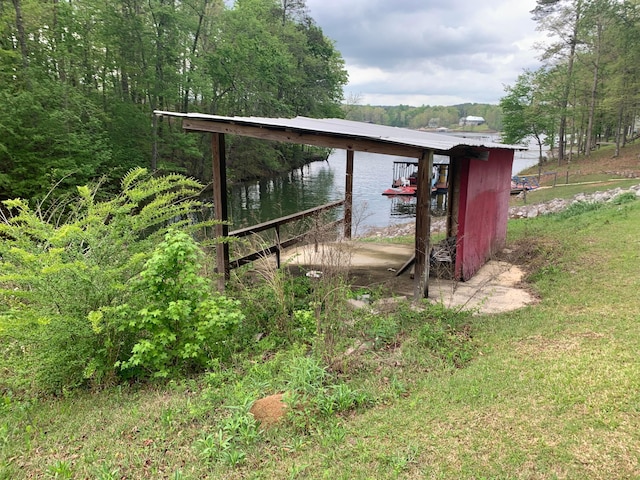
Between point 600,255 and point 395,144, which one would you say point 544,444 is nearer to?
point 395,144

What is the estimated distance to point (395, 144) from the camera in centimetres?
473

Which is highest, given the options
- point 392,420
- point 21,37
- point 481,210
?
point 21,37

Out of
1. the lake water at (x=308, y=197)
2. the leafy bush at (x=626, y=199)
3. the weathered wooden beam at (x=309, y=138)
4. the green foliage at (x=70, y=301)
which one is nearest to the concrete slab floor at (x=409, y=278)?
the weathered wooden beam at (x=309, y=138)

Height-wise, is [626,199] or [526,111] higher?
[526,111]

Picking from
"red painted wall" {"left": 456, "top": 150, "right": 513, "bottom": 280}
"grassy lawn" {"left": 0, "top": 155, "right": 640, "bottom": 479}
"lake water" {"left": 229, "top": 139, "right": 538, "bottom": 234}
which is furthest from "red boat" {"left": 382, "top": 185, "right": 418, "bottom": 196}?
"grassy lawn" {"left": 0, "top": 155, "right": 640, "bottom": 479}

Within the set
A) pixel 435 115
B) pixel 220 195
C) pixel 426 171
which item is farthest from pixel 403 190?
pixel 435 115

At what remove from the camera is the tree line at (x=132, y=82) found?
1216 centimetres

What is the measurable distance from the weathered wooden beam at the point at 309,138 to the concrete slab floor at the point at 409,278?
1.23 m

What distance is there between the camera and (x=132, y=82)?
18.5 meters

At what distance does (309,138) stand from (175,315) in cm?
290

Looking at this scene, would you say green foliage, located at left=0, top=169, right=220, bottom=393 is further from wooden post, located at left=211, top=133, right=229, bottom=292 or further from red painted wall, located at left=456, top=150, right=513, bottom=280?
red painted wall, located at left=456, top=150, right=513, bottom=280

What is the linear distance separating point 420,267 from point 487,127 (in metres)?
93.7

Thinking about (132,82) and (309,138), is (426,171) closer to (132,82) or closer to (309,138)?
(309,138)

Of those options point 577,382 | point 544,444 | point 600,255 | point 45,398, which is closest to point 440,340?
point 577,382
